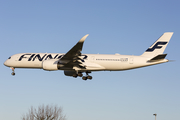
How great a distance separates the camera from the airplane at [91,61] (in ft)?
173

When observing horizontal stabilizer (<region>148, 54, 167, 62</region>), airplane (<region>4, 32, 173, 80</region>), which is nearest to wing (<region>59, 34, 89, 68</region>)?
airplane (<region>4, 32, 173, 80</region>)

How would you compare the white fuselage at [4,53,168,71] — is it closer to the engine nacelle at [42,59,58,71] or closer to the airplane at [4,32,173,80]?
the airplane at [4,32,173,80]

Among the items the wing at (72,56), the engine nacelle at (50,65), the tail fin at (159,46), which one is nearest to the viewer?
the wing at (72,56)

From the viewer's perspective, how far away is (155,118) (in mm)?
57125

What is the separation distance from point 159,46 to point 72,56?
17.7 m

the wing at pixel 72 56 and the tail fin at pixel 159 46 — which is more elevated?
the tail fin at pixel 159 46

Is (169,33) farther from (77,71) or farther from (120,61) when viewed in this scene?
(77,71)

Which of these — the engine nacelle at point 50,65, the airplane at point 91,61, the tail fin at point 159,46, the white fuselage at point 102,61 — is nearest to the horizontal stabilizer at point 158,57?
the airplane at point 91,61

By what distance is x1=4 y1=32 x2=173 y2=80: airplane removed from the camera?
52719mm

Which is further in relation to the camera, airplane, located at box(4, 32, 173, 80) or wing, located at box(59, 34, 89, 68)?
airplane, located at box(4, 32, 173, 80)

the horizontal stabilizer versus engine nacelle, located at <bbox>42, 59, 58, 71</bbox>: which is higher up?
the horizontal stabilizer

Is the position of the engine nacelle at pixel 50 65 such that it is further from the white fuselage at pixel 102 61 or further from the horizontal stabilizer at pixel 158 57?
the horizontal stabilizer at pixel 158 57

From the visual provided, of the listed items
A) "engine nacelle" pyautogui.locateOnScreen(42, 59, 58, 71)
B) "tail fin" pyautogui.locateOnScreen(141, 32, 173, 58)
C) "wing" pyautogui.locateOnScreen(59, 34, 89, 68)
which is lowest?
"engine nacelle" pyautogui.locateOnScreen(42, 59, 58, 71)

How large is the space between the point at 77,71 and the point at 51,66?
18.1 feet
